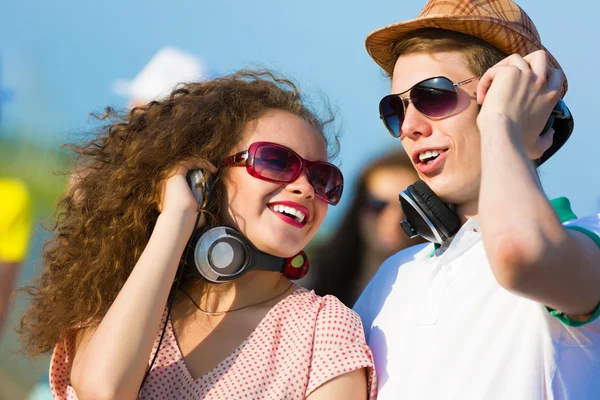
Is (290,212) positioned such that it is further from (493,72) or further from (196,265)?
(493,72)

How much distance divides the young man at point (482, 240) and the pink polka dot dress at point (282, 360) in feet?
0.45

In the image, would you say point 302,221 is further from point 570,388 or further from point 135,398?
point 570,388

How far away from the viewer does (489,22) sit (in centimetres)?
238

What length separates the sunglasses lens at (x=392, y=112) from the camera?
2506mm

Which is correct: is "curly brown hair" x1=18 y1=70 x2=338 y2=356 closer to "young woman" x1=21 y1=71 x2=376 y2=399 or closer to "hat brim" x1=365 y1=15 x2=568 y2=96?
"young woman" x1=21 y1=71 x2=376 y2=399

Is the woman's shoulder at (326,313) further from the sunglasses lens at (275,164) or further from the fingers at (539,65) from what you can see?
the fingers at (539,65)

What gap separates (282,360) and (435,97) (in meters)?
0.95

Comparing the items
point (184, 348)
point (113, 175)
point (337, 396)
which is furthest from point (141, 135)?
point (337, 396)

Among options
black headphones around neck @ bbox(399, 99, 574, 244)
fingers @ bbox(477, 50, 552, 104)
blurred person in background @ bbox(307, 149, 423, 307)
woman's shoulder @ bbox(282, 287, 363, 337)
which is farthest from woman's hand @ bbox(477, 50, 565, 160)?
blurred person in background @ bbox(307, 149, 423, 307)

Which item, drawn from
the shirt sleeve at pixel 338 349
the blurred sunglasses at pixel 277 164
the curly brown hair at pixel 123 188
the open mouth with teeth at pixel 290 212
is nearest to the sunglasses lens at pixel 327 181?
the blurred sunglasses at pixel 277 164

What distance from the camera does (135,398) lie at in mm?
2217

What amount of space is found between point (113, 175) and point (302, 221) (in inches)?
28.8

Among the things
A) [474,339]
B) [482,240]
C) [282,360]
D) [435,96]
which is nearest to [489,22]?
[435,96]

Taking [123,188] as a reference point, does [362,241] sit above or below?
below
